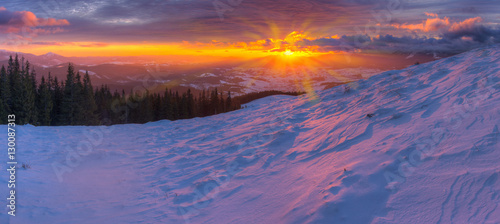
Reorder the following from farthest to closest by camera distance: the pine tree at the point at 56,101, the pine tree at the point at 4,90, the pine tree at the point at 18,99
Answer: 1. the pine tree at the point at 56,101
2. the pine tree at the point at 18,99
3. the pine tree at the point at 4,90

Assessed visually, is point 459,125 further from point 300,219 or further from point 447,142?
point 300,219

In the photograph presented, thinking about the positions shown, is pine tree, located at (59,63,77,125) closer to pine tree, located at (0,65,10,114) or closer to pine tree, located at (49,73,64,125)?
pine tree, located at (49,73,64,125)

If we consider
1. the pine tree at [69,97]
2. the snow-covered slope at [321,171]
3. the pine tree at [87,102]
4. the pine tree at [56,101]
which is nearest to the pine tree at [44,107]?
the pine tree at [69,97]

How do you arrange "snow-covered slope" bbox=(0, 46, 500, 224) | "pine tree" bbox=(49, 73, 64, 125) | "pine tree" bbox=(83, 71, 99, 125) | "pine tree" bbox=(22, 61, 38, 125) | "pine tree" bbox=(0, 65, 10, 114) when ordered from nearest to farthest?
"snow-covered slope" bbox=(0, 46, 500, 224) < "pine tree" bbox=(0, 65, 10, 114) < "pine tree" bbox=(22, 61, 38, 125) < "pine tree" bbox=(83, 71, 99, 125) < "pine tree" bbox=(49, 73, 64, 125)

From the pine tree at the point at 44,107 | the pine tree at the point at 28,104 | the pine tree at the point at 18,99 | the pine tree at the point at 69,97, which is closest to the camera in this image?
the pine tree at the point at 18,99

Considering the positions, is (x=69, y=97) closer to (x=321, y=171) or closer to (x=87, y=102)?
(x=87, y=102)

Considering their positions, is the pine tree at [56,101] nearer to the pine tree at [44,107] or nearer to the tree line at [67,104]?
the tree line at [67,104]

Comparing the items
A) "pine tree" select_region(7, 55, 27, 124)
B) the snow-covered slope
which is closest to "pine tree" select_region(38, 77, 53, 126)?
"pine tree" select_region(7, 55, 27, 124)

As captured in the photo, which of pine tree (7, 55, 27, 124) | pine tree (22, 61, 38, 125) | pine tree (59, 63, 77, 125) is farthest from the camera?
pine tree (59, 63, 77, 125)

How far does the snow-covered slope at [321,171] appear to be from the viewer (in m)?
4.66

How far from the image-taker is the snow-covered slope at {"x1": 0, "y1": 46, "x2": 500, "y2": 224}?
4656 millimetres

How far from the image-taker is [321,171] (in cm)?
664

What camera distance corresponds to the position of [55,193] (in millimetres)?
7277

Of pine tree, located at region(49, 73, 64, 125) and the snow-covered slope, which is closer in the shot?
the snow-covered slope
